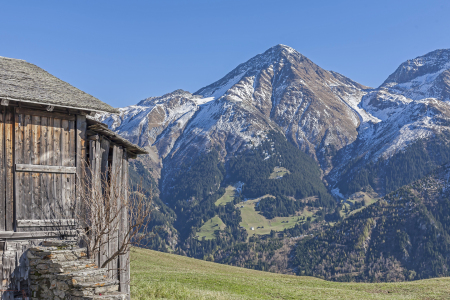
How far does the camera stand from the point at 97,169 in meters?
17.8

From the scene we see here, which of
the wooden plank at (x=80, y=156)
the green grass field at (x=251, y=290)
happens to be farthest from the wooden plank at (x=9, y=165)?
the green grass field at (x=251, y=290)

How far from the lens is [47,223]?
52.4 ft

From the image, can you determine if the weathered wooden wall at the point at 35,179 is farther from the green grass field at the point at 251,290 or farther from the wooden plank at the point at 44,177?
the green grass field at the point at 251,290

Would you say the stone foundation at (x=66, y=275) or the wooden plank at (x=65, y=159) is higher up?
the wooden plank at (x=65, y=159)

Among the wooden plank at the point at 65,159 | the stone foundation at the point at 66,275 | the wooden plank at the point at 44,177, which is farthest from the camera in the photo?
the wooden plank at the point at 65,159

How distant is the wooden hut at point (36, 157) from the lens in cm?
1538

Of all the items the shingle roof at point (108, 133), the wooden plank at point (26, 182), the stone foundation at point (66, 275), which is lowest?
the stone foundation at point (66, 275)

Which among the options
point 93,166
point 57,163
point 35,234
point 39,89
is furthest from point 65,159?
point 35,234

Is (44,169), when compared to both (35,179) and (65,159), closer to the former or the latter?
(35,179)

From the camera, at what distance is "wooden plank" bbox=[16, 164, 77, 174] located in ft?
51.5

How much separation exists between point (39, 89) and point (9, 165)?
3.07 metres

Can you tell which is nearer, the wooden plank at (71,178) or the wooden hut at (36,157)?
the wooden hut at (36,157)

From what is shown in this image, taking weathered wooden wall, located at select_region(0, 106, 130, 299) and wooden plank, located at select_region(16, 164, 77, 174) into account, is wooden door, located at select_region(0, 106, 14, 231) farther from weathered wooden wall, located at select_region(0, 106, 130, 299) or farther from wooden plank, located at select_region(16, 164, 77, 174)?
wooden plank, located at select_region(16, 164, 77, 174)

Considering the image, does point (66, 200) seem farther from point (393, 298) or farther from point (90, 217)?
point (393, 298)
